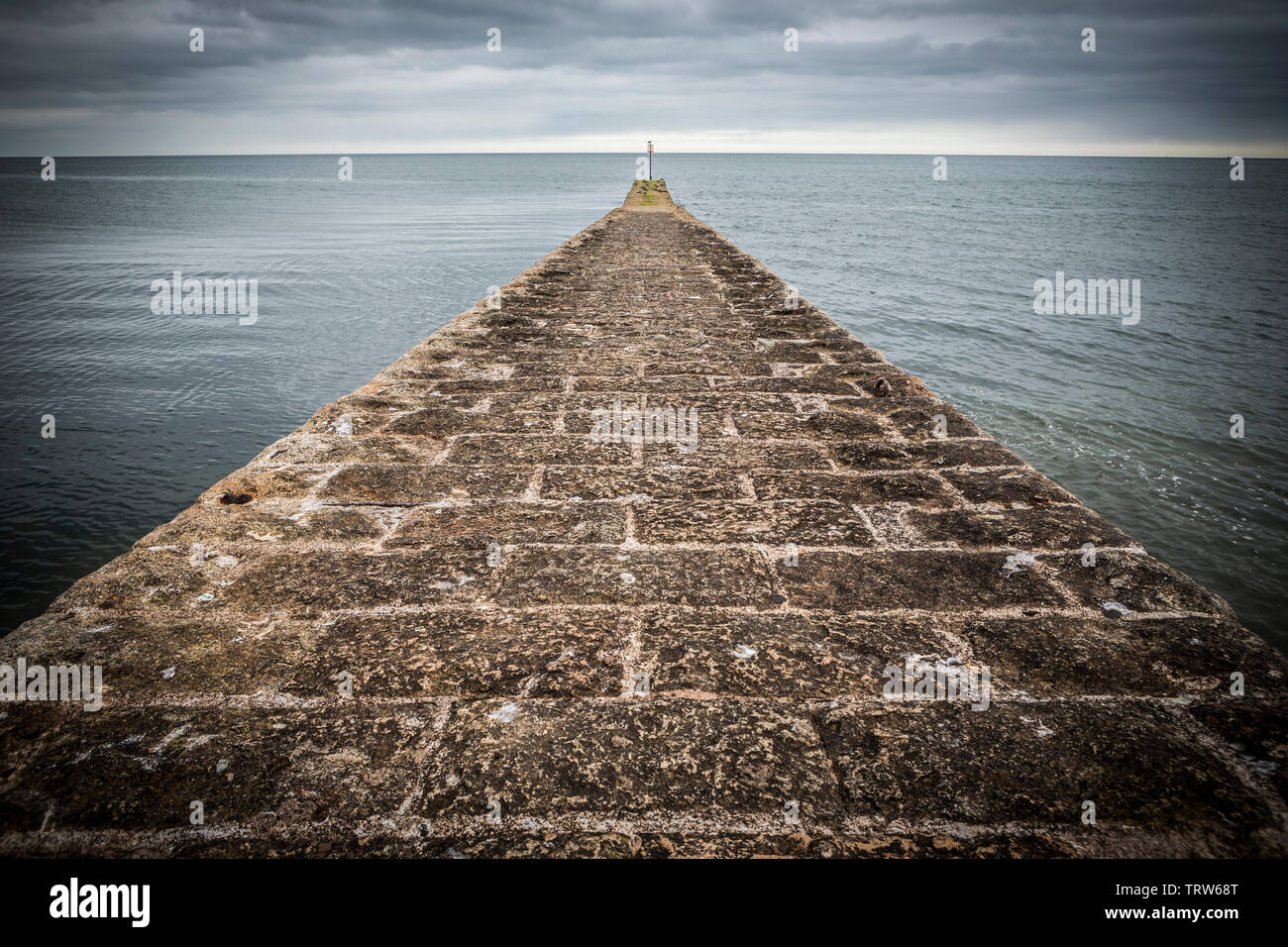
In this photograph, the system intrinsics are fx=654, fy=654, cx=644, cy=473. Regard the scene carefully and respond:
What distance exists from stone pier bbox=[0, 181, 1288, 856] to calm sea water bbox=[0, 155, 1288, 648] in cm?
500

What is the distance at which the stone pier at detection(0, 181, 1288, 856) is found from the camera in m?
1.41

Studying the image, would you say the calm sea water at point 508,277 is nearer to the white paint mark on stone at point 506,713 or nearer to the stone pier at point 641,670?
the stone pier at point 641,670

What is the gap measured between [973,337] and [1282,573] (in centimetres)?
936

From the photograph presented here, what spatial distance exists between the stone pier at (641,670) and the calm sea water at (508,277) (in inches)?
197

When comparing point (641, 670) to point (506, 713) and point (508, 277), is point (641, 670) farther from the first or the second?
point (508, 277)

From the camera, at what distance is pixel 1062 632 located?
1.99 metres

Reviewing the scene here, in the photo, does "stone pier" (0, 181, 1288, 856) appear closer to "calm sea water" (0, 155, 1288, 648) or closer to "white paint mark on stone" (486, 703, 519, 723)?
"white paint mark on stone" (486, 703, 519, 723)

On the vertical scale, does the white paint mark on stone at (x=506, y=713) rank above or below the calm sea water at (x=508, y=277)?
below

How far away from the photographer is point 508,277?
21281 millimetres

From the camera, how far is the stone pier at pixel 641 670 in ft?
4.63

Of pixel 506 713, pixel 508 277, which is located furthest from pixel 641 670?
pixel 508 277

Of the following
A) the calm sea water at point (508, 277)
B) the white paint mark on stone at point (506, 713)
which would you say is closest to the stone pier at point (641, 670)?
the white paint mark on stone at point (506, 713)
